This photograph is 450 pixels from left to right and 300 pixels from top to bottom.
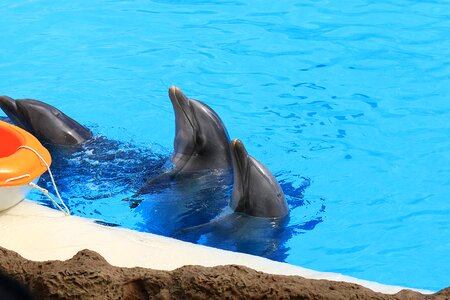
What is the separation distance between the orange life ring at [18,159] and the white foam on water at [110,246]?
0.22 m

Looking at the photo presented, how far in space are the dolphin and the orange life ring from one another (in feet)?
3.90

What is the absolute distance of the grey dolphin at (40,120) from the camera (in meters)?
6.45

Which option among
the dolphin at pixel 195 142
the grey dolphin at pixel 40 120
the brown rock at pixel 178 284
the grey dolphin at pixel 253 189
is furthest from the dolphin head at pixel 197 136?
the brown rock at pixel 178 284

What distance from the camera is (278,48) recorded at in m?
10.2

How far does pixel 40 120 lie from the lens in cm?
646

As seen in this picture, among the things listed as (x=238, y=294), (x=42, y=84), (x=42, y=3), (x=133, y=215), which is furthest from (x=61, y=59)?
(x=238, y=294)

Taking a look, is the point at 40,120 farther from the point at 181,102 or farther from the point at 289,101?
the point at 289,101

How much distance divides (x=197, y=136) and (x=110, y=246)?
1.88m

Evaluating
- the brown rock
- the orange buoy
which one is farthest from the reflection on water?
the brown rock

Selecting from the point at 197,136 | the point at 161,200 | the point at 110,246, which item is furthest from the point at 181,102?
the point at 110,246

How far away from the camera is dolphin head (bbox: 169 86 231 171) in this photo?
20.1ft

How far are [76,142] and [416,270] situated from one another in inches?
110

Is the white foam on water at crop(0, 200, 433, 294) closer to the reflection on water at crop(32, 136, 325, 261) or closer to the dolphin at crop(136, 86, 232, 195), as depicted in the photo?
the reflection on water at crop(32, 136, 325, 261)

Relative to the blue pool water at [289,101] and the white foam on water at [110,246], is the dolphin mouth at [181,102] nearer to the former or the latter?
the blue pool water at [289,101]
